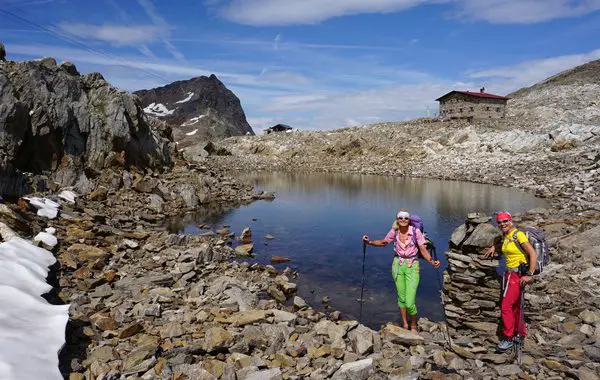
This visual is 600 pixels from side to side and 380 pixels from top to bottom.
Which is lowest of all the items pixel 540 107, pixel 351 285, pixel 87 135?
pixel 351 285

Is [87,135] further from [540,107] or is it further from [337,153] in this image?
[540,107]

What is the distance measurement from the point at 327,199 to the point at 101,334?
94.7ft

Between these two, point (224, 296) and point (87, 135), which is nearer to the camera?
point (224, 296)

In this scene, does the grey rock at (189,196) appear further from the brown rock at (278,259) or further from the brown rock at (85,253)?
the brown rock at (85,253)

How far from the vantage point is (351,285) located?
14.5 metres

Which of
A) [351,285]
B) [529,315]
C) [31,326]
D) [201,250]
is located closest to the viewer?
[31,326]

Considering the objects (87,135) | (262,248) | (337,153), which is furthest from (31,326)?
(337,153)

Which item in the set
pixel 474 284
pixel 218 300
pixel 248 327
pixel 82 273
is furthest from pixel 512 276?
pixel 82 273

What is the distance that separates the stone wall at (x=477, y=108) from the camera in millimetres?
67688

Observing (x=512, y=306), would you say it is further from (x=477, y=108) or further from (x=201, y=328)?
(x=477, y=108)

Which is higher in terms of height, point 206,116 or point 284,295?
point 206,116

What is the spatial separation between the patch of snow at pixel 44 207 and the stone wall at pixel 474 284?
53.0ft

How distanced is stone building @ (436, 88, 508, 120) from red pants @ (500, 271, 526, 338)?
6631cm

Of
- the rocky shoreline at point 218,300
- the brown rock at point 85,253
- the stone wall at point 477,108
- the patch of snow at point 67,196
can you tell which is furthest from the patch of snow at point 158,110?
the brown rock at point 85,253
